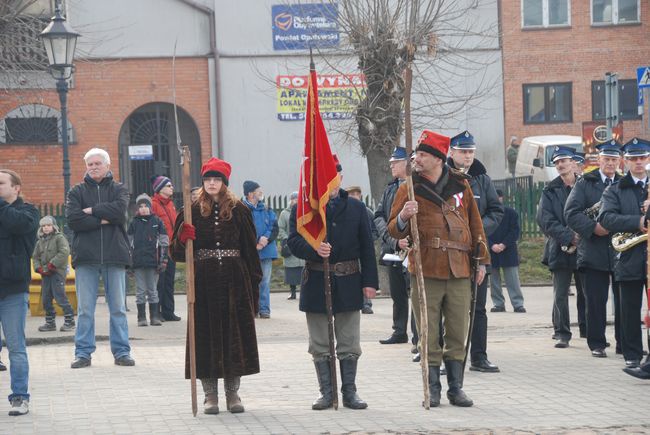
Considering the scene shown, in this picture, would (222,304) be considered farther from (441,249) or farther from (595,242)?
(595,242)

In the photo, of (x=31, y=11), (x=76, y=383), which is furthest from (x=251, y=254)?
(x=31, y=11)

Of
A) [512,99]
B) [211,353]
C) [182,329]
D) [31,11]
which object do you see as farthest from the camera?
[512,99]

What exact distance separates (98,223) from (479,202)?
3632 millimetres

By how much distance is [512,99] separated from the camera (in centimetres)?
3819

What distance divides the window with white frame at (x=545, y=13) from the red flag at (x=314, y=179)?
29801 mm

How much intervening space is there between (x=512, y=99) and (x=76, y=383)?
29091mm

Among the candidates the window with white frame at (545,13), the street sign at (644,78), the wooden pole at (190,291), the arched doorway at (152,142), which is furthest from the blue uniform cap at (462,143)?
the window with white frame at (545,13)

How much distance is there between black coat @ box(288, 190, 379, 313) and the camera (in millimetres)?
9203

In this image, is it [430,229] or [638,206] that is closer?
[430,229]

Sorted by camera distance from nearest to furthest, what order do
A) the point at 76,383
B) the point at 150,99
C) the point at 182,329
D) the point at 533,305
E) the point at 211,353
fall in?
the point at 211,353
the point at 76,383
the point at 182,329
the point at 533,305
the point at 150,99

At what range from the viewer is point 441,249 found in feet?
30.2

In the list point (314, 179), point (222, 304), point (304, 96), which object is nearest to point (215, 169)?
point (314, 179)

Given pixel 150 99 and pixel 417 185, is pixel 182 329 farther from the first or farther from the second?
pixel 150 99

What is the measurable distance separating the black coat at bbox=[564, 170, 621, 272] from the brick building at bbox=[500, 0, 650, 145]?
26.2 metres
